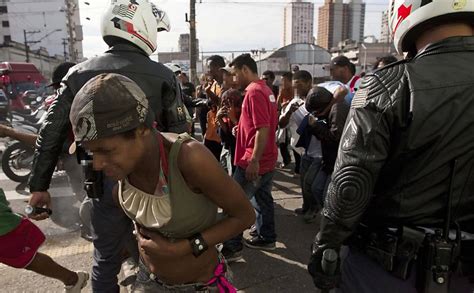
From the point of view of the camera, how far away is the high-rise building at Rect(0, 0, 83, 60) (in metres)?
56.8

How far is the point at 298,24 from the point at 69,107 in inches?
2085

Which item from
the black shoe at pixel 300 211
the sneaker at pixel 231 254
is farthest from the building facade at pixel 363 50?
the sneaker at pixel 231 254

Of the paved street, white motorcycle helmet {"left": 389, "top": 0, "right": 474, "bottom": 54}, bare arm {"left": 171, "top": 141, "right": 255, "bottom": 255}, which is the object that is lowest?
the paved street

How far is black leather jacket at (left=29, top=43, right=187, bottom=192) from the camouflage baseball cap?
0.87 metres

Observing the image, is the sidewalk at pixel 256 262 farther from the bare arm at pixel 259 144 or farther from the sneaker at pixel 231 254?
the bare arm at pixel 259 144

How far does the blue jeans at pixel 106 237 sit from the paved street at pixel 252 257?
2.84ft

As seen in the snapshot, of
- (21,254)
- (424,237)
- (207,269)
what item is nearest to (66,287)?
(21,254)

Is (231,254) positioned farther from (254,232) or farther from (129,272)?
(129,272)

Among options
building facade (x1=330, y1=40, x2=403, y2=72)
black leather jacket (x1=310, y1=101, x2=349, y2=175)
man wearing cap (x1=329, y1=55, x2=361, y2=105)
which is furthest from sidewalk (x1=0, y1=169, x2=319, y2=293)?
building facade (x1=330, y1=40, x2=403, y2=72)

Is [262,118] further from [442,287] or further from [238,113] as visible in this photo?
[442,287]

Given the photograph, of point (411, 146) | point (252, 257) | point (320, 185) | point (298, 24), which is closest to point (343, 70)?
point (320, 185)

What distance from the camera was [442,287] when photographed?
1.33 meters

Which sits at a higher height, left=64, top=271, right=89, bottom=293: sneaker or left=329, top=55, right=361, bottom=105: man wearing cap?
left=329, top=55, right=361, bottom=105: man wearing cap

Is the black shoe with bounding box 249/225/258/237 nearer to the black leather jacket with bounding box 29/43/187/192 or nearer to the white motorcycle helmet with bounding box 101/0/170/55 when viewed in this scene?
the black leather jacket with bounding box 29/43/187/192
